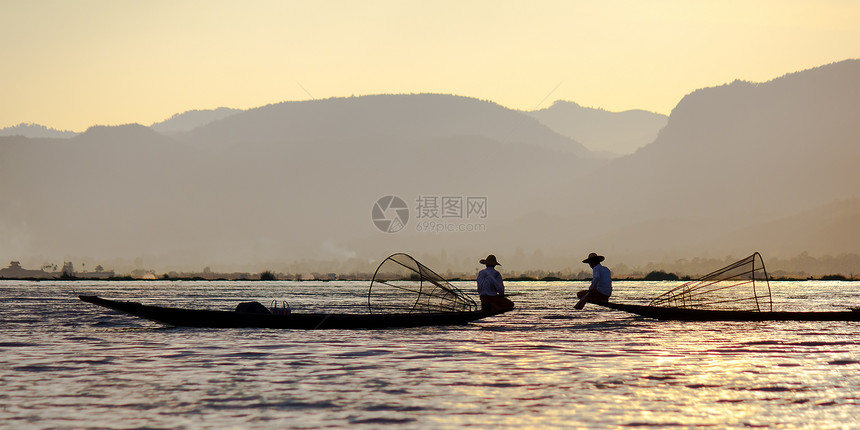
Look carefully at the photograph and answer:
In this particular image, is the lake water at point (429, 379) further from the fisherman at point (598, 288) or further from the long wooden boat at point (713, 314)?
the long wooden boat at point (713, 314)

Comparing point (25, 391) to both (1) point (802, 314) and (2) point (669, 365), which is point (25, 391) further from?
(1) point (802, 314)

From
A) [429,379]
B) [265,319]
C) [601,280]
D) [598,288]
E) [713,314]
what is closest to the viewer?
[429,379]

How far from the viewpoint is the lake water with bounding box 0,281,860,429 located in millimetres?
16484

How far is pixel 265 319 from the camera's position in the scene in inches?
1374

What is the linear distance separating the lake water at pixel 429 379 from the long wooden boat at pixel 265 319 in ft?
1.92

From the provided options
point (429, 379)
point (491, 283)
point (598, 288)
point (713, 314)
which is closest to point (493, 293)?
point (491, 283)

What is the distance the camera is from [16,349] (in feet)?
99.8

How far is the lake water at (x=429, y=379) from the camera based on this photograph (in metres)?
16.5

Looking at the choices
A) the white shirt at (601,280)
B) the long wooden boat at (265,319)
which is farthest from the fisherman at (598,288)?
the long wooden boat at (265,319)

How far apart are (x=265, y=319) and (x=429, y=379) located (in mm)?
14345

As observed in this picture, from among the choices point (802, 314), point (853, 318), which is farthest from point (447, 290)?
point (853, 318)

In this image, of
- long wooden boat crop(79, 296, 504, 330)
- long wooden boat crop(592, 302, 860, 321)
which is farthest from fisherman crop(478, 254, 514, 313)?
long wooden boat crop(592, 302, 860, 321)

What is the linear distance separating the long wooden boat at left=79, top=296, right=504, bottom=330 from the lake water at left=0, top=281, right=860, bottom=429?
0.59m

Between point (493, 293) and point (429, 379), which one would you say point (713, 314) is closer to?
point (493, 293)
